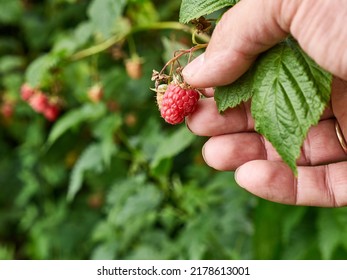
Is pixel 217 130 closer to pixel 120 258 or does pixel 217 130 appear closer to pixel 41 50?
pixel 120 258

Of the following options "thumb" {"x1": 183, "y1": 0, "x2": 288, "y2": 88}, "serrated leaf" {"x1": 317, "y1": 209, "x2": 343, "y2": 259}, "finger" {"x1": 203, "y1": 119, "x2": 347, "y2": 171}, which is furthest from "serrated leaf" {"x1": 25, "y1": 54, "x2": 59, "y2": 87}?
"serrated leaf" {"x1": 317, "y1": 209, "x2": 343, "y2": 259}

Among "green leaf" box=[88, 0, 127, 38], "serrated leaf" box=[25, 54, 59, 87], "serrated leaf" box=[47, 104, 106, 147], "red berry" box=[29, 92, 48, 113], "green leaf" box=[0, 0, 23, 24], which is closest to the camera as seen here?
"green leaf" box=[88, 0, 127, 38]

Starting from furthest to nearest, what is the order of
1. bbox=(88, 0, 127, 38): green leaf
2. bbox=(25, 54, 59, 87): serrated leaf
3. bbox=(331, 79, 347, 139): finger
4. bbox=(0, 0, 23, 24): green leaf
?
bbox=(0, 0, 23, 24): green leaf, bbox=(25, 54, 59, 87): serrated leaf, bbox=(88, 0, 127, 38): green leaf, bbox=(331, 79, 347, 139): finger

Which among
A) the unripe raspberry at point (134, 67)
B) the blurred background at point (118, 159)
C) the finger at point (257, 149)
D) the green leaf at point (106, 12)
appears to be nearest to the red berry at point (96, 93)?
the blurred background at point (118, 159)

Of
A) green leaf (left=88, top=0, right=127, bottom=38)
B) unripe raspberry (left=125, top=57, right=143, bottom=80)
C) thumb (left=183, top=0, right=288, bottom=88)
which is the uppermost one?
thumb (left=183, top=0, right=288, bottom=88)

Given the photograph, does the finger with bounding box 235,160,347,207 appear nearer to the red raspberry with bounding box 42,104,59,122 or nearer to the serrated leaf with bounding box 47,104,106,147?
the serrated leaf with bounding box 47,104,106,147

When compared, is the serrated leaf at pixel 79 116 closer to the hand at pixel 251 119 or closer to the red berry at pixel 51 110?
the red berry at pixel 51 110

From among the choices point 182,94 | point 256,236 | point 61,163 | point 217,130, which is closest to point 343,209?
point 256,236

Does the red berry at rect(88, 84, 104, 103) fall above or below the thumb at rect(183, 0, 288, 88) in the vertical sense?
below

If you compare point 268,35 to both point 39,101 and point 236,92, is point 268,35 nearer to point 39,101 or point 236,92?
point 236,92
